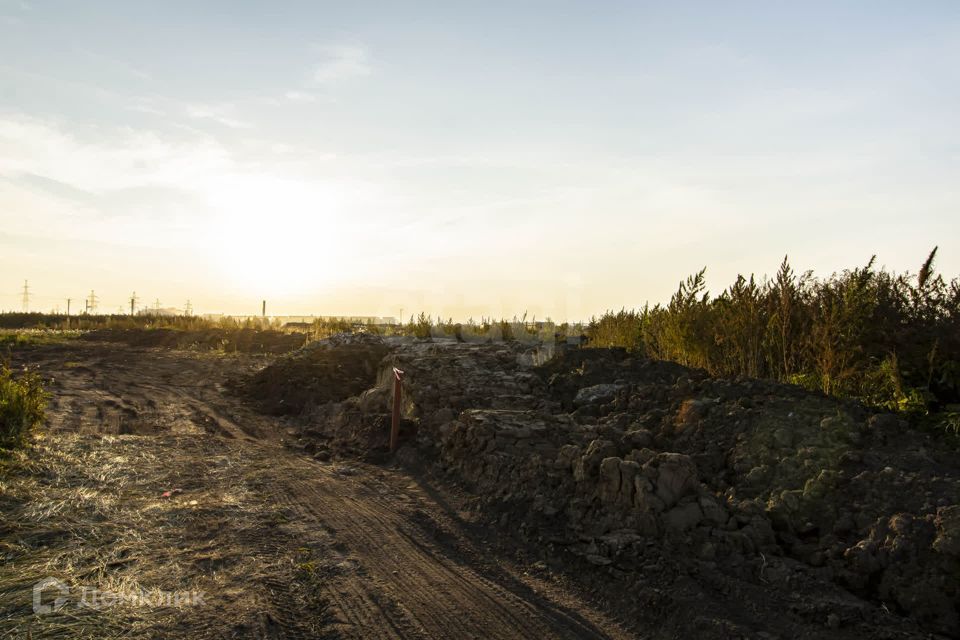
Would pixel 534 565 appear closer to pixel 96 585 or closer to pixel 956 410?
pixel 96 585

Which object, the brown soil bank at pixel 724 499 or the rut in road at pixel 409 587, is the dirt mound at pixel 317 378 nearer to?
the brown soil bank at pixel 724 499

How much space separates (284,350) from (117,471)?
18894mm

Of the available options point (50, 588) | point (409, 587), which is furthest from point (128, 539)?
point (409, 587)

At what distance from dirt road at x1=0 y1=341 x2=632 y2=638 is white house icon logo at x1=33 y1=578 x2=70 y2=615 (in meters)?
0.04

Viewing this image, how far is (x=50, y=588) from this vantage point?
415cm

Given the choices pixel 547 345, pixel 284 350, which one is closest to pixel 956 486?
pixel 547 345

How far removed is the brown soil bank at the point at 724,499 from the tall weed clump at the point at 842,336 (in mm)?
588

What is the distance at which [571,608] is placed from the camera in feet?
14.7

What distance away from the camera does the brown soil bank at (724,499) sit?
13.4ft

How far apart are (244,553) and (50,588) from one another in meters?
1.35

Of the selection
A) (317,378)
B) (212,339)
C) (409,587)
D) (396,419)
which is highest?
(212,339)

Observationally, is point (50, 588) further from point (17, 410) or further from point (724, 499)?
point (724, 499)

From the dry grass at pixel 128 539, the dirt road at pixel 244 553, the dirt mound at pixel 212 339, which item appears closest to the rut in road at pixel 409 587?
the dirt road at pixel 244 553

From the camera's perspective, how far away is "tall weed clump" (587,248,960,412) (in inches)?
245
